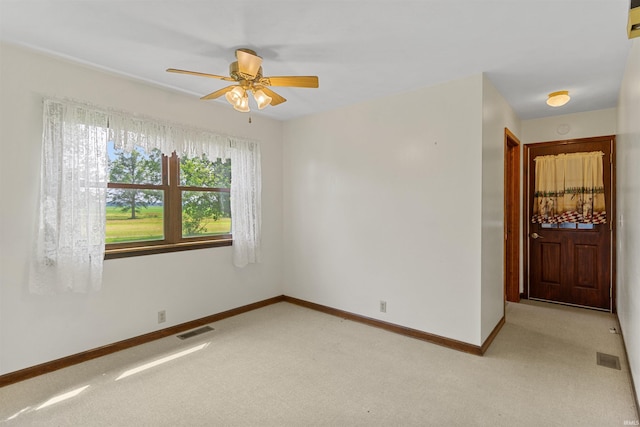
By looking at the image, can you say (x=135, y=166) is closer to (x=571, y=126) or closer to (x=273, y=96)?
(x=273, y=96)

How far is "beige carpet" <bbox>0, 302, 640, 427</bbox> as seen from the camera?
2088 mm

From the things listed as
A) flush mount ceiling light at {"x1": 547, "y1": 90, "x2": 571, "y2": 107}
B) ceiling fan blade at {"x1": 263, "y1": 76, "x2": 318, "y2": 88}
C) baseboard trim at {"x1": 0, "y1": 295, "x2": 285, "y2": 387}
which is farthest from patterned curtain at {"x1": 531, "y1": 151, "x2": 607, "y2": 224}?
baseboard trim at {"x1": 0, "y1": 295, "x2": 285, "y2": 387}

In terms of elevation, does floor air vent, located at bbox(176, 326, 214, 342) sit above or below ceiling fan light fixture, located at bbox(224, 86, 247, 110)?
below

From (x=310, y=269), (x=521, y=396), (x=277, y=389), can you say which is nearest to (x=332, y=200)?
(x=310, y=269)

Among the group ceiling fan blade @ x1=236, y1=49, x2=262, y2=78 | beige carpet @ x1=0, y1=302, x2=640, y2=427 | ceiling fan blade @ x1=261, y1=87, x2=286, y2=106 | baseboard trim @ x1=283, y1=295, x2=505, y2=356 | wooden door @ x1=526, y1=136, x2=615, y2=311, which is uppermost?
ceiling fan blade @ x1=236, y1=49, x2=262, y2=78

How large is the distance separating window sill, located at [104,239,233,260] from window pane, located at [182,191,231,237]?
0.13 meters

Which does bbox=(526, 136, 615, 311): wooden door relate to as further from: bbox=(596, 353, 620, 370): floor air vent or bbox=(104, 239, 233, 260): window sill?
bbox=(104, 239, 233, 260): window sill

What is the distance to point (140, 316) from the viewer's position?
3.19m

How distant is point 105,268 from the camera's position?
2945mm

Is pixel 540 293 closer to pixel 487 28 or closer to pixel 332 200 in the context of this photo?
pixel 332 200

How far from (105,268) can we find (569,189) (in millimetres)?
5409

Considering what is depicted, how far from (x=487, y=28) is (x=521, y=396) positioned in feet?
8.27

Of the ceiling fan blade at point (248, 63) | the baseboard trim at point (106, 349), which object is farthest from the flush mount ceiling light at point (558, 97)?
the baseboard trim at point (106, 349)

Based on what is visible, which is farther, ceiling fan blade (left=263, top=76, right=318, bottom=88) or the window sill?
the window sill
